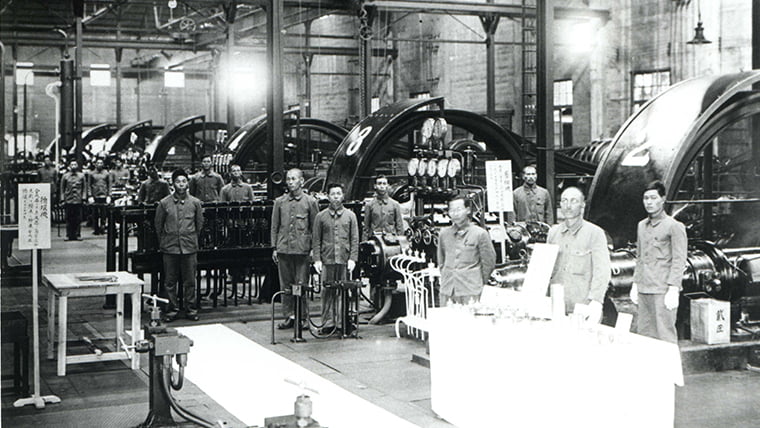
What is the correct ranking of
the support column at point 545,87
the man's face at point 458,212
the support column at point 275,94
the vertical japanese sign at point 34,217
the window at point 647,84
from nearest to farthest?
1. the man's face at point 458,212
2. the vertical japanese sign at point 34,217
3. the support column at point 275,94
4. the support column at point 545,87
5. the window at point 647,84

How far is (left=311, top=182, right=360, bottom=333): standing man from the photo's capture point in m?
9.48

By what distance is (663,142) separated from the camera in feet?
32.6

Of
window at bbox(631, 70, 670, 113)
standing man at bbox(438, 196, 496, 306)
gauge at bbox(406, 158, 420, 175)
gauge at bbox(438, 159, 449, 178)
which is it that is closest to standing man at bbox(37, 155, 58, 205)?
gauge at bbox(406, 158, 420, 175)

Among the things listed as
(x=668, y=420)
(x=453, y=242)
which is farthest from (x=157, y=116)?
(x=668, y=420)

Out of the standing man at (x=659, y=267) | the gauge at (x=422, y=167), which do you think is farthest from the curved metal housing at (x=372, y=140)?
the standing man at (x=659, y=267)

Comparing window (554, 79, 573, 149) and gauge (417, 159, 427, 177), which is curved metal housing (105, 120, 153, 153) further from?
gauge (417, 159, 427, 177)

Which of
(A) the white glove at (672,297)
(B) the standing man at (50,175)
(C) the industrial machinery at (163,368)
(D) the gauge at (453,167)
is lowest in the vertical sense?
(C) the industrial machinery at (163,368)

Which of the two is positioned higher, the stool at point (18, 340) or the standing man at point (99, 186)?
the standing man at point (99, 186)

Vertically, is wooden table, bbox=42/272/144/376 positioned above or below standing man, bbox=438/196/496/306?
below

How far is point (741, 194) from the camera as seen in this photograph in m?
13.3

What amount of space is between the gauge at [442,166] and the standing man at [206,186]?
6584 mm

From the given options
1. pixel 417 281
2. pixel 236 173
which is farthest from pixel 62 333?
pixel 236 173

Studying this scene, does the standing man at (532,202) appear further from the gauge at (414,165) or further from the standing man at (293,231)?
the standing man at (293,231)

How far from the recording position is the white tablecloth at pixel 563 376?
194 inches
